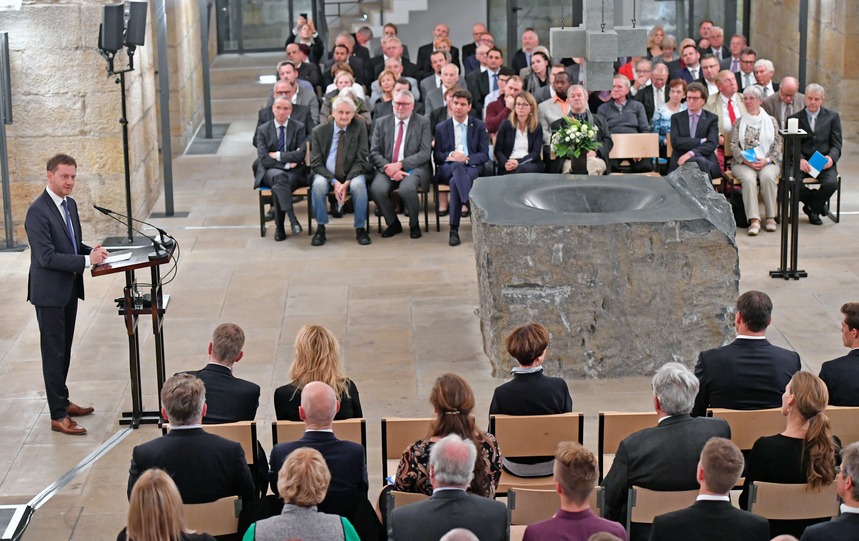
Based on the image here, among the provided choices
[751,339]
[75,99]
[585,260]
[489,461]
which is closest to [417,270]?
[585,260]

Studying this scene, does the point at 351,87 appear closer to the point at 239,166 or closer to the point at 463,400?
the point at 239,166

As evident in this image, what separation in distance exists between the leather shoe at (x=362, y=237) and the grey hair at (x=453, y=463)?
5846 mm

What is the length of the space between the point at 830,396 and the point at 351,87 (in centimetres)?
707

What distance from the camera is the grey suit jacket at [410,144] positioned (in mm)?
9516

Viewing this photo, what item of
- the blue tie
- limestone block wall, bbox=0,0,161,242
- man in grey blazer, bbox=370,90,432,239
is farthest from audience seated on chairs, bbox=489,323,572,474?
limestone block wall, bbox=0,0,161,242

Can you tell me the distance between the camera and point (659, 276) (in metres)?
6.38

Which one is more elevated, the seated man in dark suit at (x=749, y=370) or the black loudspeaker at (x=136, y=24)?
the black loudspeaker at (x=136, y=24)

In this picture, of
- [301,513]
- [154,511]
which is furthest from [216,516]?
[154,511]

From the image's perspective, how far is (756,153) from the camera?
9.45m

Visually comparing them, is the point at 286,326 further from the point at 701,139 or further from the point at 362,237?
the point at 701,139

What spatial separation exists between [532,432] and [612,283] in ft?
7.08

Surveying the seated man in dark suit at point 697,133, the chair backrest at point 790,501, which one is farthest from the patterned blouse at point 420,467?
the seated man in dark suit at point 697,133

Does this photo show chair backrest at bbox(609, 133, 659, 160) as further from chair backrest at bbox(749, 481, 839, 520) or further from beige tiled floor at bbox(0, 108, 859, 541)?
chair backrest at bbox(749, 481, 839, 520)

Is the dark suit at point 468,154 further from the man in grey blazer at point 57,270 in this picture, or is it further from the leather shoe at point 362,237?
the man in grey blazer at point 57,270
